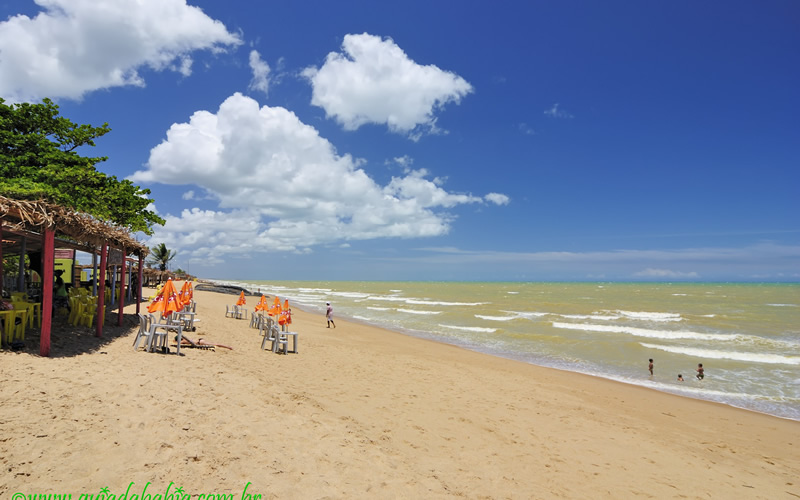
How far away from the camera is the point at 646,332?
2452cm

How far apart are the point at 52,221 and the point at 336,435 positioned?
6.03 meters

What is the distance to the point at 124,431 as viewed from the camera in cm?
468

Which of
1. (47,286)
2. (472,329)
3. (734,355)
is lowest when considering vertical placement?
(734,355)

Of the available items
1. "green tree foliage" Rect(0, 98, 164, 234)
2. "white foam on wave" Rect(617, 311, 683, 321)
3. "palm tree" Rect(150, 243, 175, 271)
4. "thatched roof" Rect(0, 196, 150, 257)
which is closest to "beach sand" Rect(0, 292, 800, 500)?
"thatched roof" Rect(0, 196, 150, 257)

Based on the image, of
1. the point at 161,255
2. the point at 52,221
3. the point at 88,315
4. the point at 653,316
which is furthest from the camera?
the point at 161,255

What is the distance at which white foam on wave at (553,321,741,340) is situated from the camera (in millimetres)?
23034

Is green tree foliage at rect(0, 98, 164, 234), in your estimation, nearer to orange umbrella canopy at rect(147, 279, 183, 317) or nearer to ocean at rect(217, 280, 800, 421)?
orange umbrella canopy at rect(147, 279, 183, 317)

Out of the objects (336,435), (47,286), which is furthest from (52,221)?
(336,435)

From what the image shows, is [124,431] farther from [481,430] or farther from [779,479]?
[779,479]

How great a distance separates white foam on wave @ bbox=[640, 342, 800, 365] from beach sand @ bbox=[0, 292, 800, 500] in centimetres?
927

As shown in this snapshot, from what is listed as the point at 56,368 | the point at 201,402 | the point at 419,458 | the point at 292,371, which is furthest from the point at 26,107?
the point at 419,458

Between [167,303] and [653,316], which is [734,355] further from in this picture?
[167,303]

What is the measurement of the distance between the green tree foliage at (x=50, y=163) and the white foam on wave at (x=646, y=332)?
82.4 ft

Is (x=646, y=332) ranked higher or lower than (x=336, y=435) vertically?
lower
